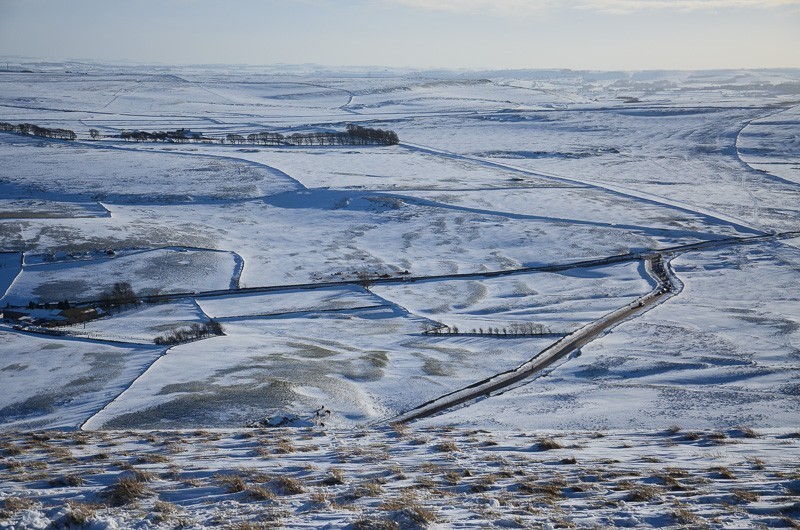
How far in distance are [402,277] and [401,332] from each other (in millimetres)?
10945

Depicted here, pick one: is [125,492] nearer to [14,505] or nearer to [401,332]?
[14,505]

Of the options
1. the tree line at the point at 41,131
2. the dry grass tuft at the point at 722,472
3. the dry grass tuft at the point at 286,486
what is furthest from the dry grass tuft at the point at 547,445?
the tree line at the point at 41,131

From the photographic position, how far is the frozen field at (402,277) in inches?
912

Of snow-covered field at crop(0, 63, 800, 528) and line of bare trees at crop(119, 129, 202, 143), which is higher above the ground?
line of bare trees at crop(119, 129, 202, 143)

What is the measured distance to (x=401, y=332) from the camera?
33000mm

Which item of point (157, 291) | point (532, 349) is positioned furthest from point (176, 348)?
point (532, 349)

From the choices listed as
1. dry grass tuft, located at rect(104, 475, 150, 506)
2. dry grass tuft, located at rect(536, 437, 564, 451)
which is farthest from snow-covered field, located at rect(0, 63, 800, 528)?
dry grass tuft, located at rect(536, 437, 564, 451)

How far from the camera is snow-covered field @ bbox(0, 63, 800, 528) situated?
435 inches

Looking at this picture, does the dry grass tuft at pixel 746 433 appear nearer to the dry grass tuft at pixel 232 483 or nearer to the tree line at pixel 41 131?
the dry grass tuft at pixel 232 483

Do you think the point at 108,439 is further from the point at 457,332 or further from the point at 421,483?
the point at 457,332

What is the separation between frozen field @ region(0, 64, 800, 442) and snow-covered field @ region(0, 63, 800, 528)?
229mm

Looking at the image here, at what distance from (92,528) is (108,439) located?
7775mm

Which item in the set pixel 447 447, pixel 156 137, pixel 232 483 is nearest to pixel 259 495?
pixel 232 483

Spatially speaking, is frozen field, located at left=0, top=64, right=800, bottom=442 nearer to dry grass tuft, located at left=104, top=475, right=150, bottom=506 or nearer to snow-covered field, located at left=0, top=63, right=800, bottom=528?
snow-covered field, located at left=0, top=63, right=800, bottom=528
